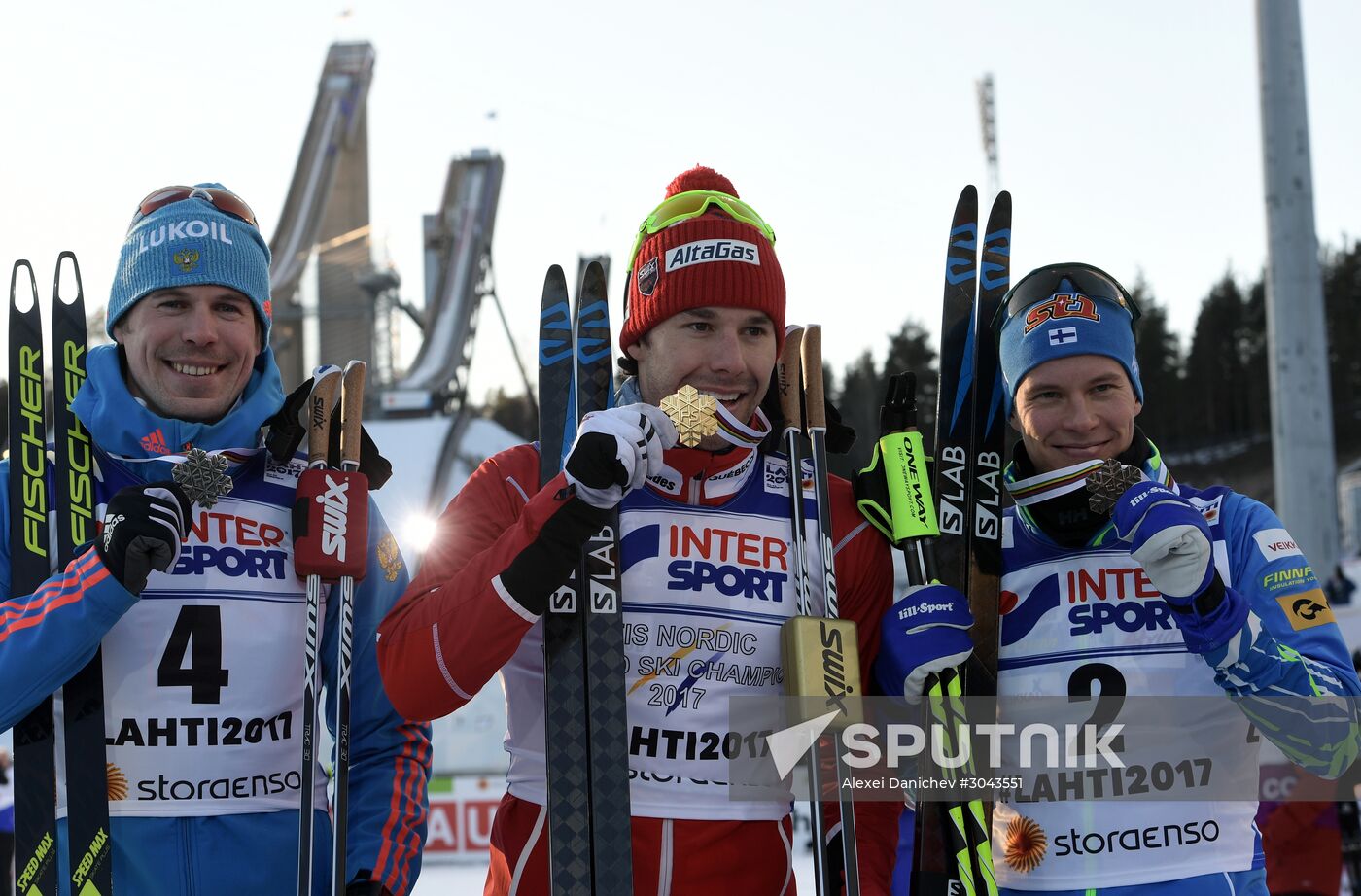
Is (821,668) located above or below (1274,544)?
below

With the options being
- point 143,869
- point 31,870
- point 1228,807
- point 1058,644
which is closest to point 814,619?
point 1058,644

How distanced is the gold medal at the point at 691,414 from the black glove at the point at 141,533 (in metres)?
0.95

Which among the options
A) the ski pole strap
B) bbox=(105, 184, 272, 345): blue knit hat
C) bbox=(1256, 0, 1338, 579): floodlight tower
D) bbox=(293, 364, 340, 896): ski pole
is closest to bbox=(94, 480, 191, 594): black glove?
bbox=(293, 364, 340, 896): ski pole

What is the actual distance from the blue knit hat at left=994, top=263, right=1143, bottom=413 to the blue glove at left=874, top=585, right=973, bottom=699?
24.3 inches

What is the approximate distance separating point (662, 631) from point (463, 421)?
2138cm

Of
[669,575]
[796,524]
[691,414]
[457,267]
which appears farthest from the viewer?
[457,267]

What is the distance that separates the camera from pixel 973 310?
3.15 meters

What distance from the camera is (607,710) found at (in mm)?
2428

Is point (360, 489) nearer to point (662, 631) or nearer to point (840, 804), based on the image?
point (662, 631)

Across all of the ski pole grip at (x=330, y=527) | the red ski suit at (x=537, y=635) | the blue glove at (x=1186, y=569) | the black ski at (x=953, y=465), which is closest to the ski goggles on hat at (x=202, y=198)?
the ski pole grip at (x=330, y=527)

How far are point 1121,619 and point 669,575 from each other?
97cm

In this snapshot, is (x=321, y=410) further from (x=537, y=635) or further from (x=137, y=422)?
(x=537, y=635)

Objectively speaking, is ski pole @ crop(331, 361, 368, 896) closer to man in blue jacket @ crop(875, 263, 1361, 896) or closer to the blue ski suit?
the blue ski suit

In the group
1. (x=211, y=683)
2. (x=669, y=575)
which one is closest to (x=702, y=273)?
(x=669, y=575)
